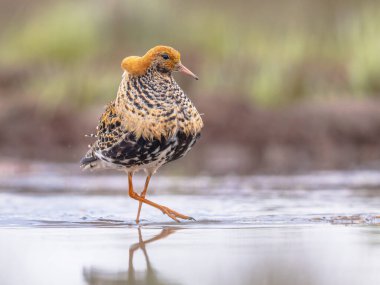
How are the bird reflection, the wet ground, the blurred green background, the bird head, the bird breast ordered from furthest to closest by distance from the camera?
the blurred green background, the bird head, the bird breast, the wet ground, the bird reflection

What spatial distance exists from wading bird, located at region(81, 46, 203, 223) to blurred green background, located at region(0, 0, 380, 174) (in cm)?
450

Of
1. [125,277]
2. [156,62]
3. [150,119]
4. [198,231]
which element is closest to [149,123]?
[150,119]

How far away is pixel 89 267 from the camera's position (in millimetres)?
6516

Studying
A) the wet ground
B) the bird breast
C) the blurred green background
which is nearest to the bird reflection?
the wet ground

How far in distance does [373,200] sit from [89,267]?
441 cm

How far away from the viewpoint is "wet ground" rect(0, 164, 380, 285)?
6277mm

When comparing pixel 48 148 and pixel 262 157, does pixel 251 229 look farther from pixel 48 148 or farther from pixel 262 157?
pixel 48 148

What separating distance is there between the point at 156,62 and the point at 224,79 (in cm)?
819

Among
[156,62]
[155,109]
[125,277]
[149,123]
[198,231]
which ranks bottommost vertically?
[125,277]

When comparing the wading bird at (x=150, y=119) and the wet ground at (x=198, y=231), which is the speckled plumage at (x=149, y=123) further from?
the wet ground at (x=198, y=231)

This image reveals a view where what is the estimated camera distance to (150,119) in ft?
28.5

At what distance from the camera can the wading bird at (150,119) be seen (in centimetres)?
870

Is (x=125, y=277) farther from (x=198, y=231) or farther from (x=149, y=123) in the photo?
(x=149, y=123)

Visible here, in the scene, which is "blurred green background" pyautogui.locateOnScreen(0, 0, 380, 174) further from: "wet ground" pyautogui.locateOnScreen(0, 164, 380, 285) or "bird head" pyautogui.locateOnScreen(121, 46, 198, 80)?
"bird head" pyautogui.locateOnScreen(121, 46, 198, 80)
